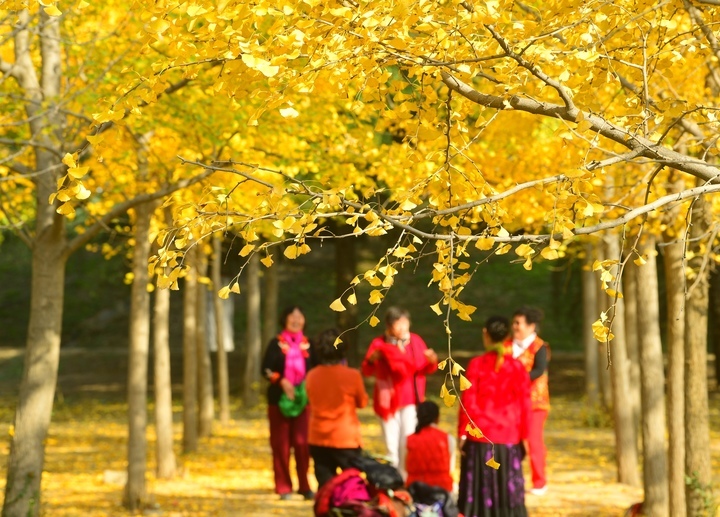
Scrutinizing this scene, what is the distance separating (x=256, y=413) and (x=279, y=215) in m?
17.8

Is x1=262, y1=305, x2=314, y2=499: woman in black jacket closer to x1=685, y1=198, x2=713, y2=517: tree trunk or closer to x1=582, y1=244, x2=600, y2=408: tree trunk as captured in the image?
x1=685, y1=198, x2=713, y2=517: tree trunk

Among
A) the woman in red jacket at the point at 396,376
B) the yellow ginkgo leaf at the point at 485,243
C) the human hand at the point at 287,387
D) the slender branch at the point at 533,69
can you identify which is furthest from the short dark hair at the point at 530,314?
the yellow ginkgo leaf at the point at 485,243

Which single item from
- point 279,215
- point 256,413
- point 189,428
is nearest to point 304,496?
point 189,428

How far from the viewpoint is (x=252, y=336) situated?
2130 centimetres

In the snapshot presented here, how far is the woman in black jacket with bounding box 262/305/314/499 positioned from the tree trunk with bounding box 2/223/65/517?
2635 mm

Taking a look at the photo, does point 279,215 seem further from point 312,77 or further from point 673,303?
point 673,303

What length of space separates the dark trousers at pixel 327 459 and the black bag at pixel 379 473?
248cm

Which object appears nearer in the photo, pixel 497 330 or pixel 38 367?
pixel 497 330

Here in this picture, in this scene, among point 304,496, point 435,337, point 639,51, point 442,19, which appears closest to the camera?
point 442,19

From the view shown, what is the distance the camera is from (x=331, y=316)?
38.0 m

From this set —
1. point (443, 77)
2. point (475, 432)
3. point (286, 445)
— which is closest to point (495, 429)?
point (286, 445)

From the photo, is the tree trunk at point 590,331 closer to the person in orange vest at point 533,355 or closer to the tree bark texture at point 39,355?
the person in orange vest at point 533,355

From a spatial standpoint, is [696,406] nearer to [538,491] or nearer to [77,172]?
[538,491]

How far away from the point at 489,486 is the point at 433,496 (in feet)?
3.75
